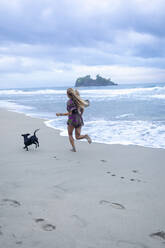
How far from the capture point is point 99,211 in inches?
112

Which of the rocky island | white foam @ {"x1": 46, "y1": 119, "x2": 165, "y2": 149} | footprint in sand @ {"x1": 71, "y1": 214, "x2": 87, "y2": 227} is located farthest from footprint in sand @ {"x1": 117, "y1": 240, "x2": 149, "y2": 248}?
the rocky island

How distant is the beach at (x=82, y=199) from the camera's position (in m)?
2.33

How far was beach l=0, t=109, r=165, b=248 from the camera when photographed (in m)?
2.33

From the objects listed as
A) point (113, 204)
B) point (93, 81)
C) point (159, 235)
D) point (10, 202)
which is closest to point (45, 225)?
point (10, 202)

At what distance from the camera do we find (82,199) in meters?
3.14

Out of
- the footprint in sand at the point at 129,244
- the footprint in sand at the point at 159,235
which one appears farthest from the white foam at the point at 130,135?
the footprint in sand at the point at 129,244

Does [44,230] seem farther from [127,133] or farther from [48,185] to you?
[127,133]

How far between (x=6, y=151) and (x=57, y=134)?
8.39ft

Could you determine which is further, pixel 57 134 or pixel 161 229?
pixel 57 134

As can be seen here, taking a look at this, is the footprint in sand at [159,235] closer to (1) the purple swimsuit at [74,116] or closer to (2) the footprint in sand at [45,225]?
(2) the footprint in sand at [45,225]

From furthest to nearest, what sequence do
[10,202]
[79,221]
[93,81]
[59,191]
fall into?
[93,81]
[59,191]
[10,202]
[79,221]

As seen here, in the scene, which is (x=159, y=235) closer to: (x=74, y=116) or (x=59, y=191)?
(x=59, y=191)

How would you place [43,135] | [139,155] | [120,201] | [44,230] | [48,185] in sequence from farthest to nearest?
[43,135] → [139,155] → [48,185] → [120,201] → [44,230]

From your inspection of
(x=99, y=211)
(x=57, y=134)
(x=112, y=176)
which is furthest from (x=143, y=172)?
(x=57, y=134)
